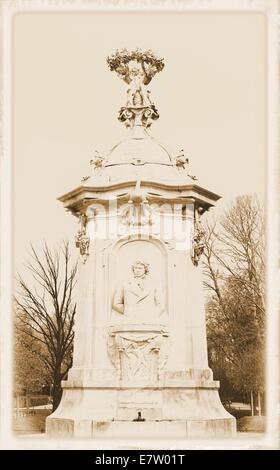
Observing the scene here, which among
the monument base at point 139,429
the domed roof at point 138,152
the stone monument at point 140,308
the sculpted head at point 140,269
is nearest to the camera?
the monument base at point 139,429

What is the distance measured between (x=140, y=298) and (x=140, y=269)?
45cm

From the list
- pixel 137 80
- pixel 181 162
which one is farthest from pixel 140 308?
pixel 137 80

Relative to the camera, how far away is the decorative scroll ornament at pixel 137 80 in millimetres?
12336

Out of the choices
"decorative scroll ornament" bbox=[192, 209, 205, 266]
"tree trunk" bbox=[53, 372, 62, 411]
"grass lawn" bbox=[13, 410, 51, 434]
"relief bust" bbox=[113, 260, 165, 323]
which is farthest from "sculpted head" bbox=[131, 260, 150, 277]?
"tree trunk" bbox=[53, 372, 62, 411]

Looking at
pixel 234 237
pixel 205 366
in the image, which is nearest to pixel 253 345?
pixel 234 237

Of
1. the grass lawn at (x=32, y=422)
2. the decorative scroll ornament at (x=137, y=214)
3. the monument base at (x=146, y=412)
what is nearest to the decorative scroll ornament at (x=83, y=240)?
the decorative scroll ornament at (x=137, y=214)

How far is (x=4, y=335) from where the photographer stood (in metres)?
10.1

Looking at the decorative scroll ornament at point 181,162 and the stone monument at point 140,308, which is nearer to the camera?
the stone monument at point 140,308

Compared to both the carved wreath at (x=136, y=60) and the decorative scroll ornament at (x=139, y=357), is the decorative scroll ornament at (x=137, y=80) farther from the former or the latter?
the decorative scroll ornament at (x=139, y=357)

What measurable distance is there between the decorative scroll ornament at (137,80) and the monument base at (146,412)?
14.4 feet

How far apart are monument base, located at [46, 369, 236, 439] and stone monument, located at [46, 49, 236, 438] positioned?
15 millimetres

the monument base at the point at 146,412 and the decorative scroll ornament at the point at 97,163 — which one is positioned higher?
the decorative scroll ornament at the point at 97,163
